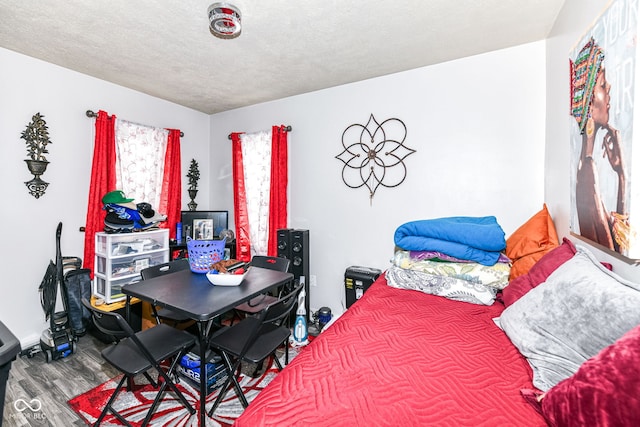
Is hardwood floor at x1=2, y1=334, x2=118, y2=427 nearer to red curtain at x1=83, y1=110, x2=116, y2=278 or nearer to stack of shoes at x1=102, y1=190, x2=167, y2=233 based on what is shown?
red curtain at x1=83, y1=110, x2=116, y2=278

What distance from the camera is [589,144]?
4.59 feet

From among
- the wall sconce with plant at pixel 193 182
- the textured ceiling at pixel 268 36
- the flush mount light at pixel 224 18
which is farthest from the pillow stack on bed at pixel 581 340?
the wall sconce with plant at pixel 193 182

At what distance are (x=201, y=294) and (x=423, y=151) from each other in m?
2.33

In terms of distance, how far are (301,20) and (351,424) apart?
2.32m

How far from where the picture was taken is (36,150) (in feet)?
8.71

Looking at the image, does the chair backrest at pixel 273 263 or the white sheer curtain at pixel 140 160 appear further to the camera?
the white sheer curtain at pixel 140 160

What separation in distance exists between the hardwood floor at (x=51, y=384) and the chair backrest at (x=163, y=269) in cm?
82

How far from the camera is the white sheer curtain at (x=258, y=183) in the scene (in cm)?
372

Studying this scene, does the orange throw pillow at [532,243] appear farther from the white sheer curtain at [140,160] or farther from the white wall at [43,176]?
the white wall at [43,176]

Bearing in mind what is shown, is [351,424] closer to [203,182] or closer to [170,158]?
[170,158]

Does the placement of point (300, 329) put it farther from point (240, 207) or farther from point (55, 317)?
point (55, 317)

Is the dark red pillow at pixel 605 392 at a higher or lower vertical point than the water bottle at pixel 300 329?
higher

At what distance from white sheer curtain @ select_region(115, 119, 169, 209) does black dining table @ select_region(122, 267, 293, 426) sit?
1.69 meters

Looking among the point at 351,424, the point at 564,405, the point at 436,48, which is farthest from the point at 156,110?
the point at 564,405
